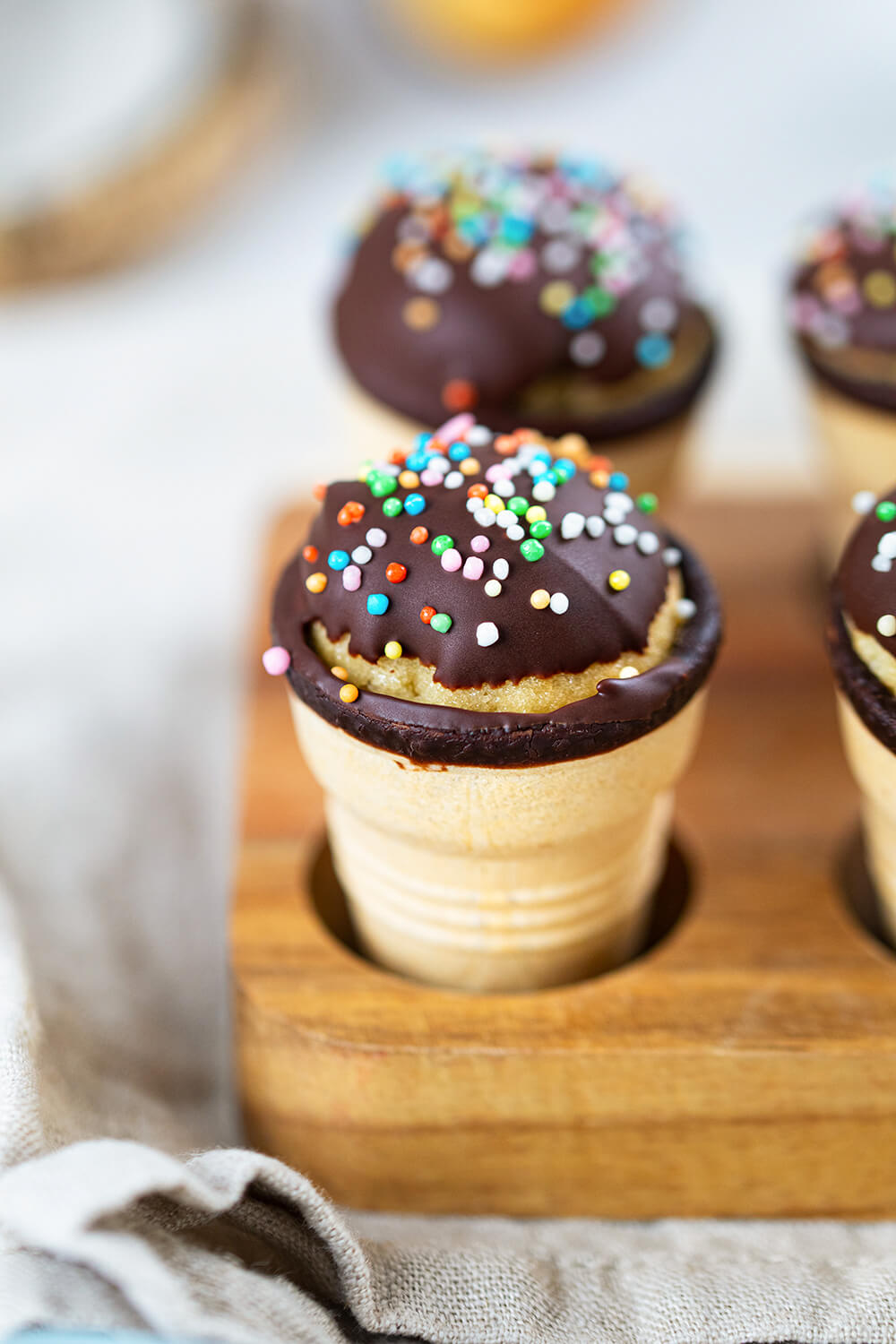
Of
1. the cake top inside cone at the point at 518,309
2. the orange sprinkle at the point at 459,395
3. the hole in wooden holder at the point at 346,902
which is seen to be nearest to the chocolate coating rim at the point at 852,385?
the cake top inside cone at the point at 518,309

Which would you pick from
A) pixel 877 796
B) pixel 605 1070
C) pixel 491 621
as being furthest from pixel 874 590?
pixel 605 1070

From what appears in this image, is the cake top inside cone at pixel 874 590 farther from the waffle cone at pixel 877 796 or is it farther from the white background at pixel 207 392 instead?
the white background at pixel 207 392

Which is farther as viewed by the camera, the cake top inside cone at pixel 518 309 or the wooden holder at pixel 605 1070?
the cake top inside cone at pixel 518 309

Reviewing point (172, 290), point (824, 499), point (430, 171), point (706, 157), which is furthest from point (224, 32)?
point (824, 499)

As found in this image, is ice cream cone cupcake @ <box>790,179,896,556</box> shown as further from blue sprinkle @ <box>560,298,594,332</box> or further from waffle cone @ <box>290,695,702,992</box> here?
waffle cone @ <box>290,695,702,992</box>

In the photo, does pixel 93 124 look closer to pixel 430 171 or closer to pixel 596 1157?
pixel 430 171

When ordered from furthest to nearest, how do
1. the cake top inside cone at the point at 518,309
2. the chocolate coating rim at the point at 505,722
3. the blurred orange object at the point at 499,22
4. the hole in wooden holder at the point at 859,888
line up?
the blurred orange object at the point at 499,22
the cake top inside cone at the point at 518,309
the hole in wooden holder at the point at 859,888
the chocolate coating rim at the point at 505,722

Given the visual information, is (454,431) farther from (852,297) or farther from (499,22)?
(499,22)
